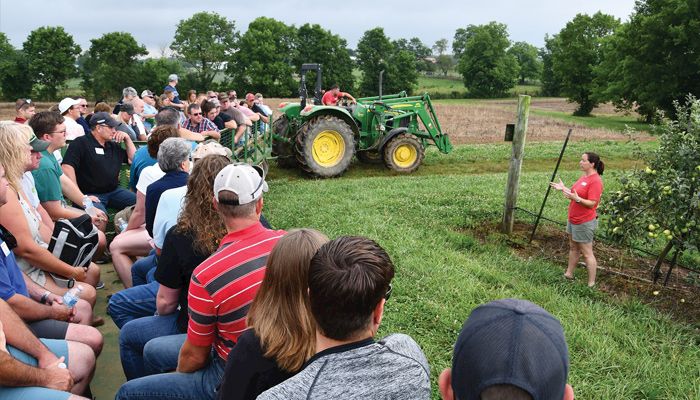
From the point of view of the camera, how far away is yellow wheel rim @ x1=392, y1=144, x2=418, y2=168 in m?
11.5

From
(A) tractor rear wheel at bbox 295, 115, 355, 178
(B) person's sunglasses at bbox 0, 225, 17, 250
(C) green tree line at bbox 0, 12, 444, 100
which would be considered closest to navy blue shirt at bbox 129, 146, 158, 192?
(B) person's sunglasses at bbox 0, 225, 17, 250

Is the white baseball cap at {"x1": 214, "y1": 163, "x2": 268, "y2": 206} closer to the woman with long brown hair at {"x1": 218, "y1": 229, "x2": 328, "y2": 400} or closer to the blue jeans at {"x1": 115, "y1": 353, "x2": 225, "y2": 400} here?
the woman with long brown hair at {"x1": 218, "y1": 229, "x2": 328, "y2": 400}

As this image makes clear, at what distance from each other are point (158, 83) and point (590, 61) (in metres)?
37.1

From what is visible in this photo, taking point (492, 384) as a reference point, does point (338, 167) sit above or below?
below

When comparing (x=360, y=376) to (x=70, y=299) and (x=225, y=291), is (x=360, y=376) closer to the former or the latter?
(x=225, y=291)

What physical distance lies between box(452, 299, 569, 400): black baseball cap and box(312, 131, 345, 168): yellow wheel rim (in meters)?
9.72

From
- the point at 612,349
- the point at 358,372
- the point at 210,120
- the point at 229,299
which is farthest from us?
the point at 210,120

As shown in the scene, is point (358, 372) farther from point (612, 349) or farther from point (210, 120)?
point (210, 120)

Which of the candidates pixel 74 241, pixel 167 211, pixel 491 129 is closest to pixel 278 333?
pixel 167 211

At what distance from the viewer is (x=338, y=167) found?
10.9m

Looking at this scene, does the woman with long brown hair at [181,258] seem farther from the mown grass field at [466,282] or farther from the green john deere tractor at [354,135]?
the green john deere tractor at [354,135]

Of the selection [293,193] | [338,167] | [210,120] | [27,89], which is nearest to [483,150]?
[338,167]

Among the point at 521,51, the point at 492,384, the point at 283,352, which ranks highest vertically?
the point at 521,51

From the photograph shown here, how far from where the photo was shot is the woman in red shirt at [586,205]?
5.14 m
